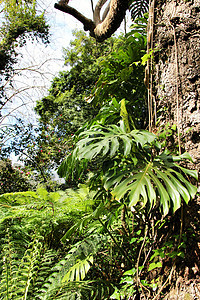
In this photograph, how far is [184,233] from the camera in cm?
99

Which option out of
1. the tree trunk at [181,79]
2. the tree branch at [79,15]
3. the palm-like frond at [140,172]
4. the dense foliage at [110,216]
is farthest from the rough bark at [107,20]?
the palm-like frond at [140,172]

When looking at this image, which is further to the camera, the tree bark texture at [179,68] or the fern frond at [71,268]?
the tree bark texture at [179,68]

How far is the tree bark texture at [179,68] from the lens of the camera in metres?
1.10

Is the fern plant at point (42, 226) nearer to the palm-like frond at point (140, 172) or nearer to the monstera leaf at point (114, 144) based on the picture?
the palm-like frond at point (140, 172)

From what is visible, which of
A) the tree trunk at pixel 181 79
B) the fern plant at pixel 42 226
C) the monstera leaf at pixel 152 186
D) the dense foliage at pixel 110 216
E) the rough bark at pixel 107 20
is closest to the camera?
the monstera leaf at pixel 152 186

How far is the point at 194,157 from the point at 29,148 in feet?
14.8

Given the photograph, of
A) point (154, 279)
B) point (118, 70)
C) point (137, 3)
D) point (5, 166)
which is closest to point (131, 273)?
point (154, 279)

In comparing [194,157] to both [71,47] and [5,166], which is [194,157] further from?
[71,47]

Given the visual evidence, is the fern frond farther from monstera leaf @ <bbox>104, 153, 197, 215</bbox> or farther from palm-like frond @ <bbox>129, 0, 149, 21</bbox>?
palm-like frond @ <bbox>129, 0, 149, 21</bbox>

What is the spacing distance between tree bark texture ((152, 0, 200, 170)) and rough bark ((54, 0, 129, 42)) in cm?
76

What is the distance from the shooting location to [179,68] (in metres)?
1.18

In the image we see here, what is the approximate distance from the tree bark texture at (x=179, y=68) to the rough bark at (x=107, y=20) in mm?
760

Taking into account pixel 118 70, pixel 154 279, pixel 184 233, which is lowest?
pixel 154 279

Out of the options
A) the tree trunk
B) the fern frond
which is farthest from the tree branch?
the fern frond
